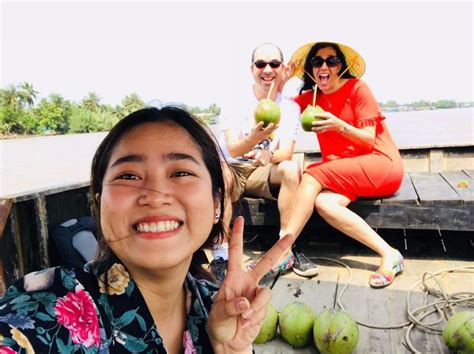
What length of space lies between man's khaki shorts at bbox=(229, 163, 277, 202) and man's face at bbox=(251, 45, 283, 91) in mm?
695

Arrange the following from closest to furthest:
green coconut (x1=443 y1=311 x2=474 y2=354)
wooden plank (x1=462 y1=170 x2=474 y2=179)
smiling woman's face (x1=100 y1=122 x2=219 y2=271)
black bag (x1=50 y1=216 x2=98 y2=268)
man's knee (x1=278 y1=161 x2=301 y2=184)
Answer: smiling woman's face (x1=100 y1=122 x2=219 y2=271) → green coconut (x1=443 y1=311 x2=474 y2=354) → black bag (x1=50 y1=216 x2=98 y2=268) → man's knee (x1=278 y1=161 x2=301 y2=184) → wooden plank (x1=462 y1=170 x2=474 y2=179)

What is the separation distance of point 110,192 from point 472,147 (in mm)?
4547

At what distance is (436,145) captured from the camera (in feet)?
15.4

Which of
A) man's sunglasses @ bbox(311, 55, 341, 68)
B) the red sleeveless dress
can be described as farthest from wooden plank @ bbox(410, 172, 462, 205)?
man's sunglasses @ bbox(311, 55, 341, 68)

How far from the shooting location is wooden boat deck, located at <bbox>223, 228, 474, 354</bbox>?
2.27 m

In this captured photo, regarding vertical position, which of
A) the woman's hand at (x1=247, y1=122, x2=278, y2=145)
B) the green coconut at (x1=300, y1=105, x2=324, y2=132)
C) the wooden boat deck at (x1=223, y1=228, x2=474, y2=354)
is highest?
the green coconut at (x1=300, y1=105, x2=324, y2=132)

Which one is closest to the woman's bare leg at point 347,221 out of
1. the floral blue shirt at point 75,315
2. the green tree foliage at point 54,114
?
the floral blue shirt at point 75,315

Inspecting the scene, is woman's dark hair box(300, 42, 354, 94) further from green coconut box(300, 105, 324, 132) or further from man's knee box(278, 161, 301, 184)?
man's knee box(278, 161, 301, 184)

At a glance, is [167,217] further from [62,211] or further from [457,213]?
[457,213]

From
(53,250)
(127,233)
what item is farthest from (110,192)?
(53,250)

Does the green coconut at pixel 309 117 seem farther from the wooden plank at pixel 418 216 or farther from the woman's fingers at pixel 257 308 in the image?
the woman's fingers at pixel 257 308

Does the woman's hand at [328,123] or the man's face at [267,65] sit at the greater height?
the man's face at [267,65]

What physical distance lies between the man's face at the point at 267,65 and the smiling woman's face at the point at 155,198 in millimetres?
2315

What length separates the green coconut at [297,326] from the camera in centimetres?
220
